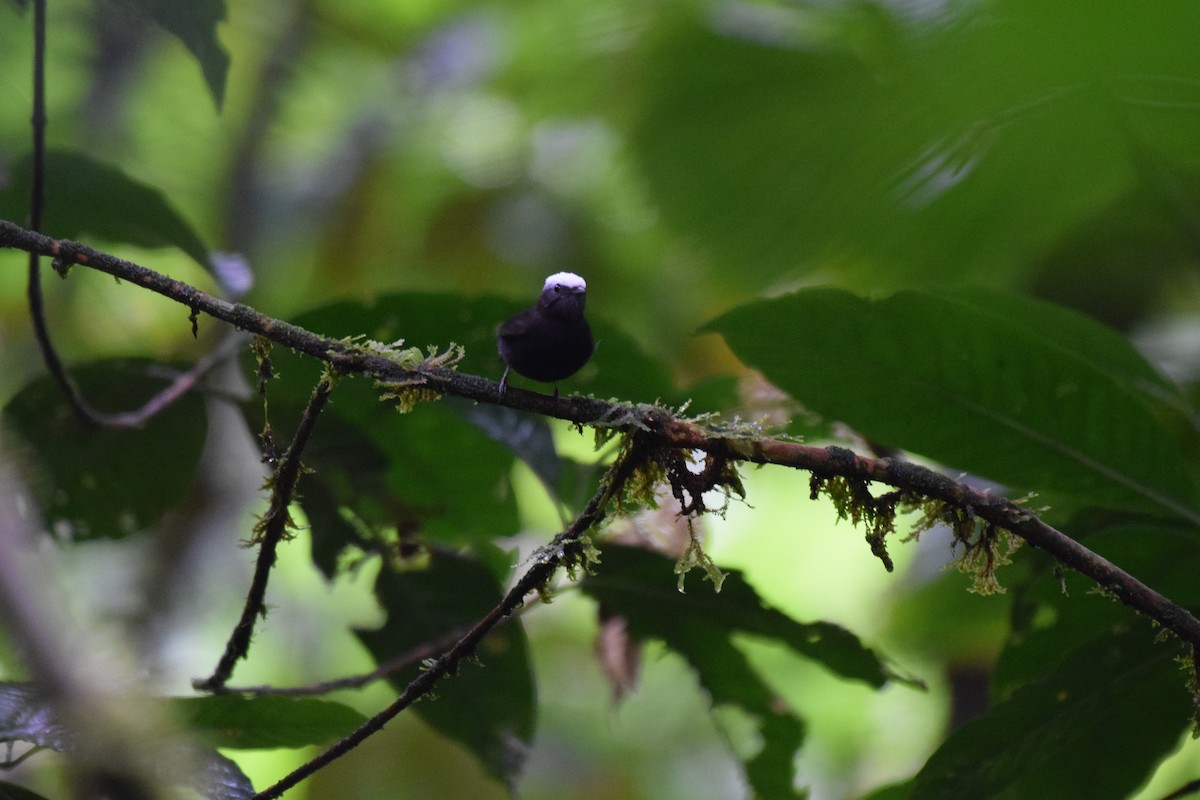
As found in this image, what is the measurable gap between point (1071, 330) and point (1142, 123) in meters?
0.34

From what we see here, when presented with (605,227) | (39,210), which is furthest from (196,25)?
(605,227)

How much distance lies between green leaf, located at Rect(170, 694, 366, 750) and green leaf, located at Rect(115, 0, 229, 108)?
0.90m

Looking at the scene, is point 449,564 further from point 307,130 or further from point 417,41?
point 307,130

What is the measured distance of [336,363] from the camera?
1.08 meters

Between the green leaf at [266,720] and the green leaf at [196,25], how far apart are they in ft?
2.95

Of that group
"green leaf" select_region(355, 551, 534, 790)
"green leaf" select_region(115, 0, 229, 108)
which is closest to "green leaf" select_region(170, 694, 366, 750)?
"green leaf" select_region(355, 551, 534, 790)

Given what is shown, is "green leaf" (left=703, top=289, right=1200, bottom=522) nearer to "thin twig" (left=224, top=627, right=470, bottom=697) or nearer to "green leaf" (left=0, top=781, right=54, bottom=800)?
"thin twig" (left=224, top=627, right=470, bottom=697)

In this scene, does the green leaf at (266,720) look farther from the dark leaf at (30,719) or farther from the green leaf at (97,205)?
the green leaf at (97,205)

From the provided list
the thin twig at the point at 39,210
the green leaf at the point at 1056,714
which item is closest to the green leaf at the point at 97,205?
the thin twig at the point at 39,210

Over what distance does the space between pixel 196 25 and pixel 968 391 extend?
1.25m

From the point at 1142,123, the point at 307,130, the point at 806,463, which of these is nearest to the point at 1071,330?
the point at 1142,123

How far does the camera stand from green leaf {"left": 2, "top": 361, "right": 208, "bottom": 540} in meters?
1.74

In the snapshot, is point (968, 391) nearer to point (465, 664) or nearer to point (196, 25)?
point (465, 664)

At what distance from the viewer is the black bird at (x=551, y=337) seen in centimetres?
144
